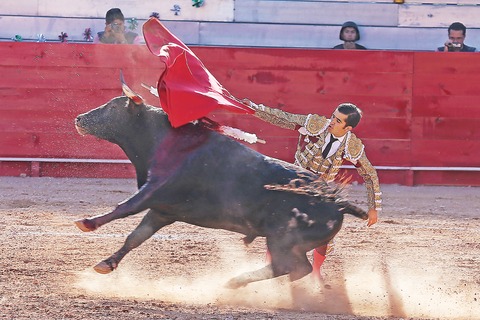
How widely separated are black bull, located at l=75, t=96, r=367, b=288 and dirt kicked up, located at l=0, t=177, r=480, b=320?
0.79 feet

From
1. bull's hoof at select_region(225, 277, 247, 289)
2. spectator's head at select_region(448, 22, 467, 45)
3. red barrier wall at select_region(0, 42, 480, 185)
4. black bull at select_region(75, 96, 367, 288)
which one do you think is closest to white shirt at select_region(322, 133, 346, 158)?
black bull at select_region(75, 96, 367, 288)

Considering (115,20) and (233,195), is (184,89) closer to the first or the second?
(233,195)

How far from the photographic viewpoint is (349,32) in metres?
8.92

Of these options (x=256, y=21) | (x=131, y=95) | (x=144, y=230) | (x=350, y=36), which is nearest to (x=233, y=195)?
(x=144, y=230)

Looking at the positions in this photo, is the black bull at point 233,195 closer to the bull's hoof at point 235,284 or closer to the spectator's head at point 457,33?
the bull's hoof at point 235,284

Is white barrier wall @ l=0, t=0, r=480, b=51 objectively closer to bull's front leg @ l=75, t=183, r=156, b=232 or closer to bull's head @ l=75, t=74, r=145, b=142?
bull's head @ l=75, t=74, r=145, b=142

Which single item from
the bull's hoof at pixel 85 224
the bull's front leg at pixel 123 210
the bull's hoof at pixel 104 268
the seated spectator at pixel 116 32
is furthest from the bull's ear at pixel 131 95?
the seated spectator at pixel 116 32

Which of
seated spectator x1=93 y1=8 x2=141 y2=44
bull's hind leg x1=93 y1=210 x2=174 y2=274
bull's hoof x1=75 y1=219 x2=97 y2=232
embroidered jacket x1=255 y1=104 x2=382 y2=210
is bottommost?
bull's hind leg x1=93 y1=210 x2=174 y2=274

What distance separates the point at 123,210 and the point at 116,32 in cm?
460

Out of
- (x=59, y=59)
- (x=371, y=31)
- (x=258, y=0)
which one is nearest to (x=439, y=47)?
(x=371, y=31)

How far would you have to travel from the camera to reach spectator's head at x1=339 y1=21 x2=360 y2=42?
29.1 ft

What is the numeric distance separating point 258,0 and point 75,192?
3.20m

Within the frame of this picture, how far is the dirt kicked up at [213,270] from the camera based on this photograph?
168 inches

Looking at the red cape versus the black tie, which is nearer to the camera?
the red cape
